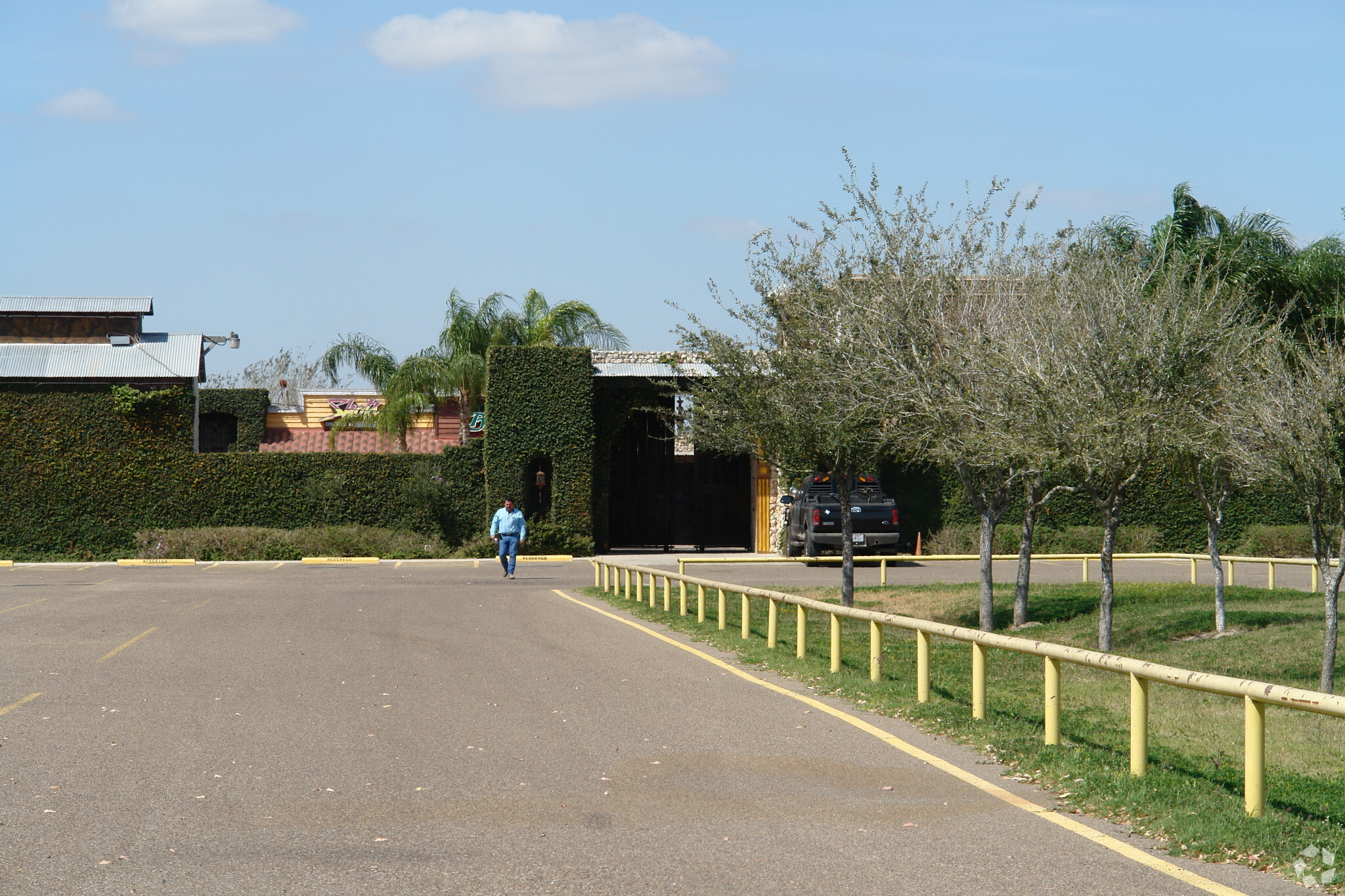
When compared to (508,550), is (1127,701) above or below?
below

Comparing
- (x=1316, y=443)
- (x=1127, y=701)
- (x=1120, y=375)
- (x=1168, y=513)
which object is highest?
(x=1120, y=375)

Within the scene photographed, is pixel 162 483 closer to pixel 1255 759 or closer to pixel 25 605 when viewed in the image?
pixel 25 605

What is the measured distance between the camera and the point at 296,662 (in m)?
12.5

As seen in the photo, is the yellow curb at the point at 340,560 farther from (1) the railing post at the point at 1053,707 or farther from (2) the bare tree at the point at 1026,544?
(1) the railing post at the point at 1053,707

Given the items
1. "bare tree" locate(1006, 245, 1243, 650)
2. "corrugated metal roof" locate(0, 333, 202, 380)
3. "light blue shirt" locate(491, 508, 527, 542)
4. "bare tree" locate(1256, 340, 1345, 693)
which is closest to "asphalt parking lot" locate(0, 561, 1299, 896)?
"bare tree" locate(1006, 245, 1243, 650)

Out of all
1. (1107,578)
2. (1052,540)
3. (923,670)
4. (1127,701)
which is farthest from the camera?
(1052,540)

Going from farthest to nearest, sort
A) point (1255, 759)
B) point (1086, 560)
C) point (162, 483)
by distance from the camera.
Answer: point (162, 483) < point (1086, 560) < point (1255, 759)

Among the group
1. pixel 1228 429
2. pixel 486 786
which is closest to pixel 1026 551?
pixel 1228 429

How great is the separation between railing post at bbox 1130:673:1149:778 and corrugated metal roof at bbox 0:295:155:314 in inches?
2056

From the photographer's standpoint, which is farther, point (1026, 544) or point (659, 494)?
point (659, 494)

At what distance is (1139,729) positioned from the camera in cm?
711

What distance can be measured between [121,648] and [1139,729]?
1092 centimetres

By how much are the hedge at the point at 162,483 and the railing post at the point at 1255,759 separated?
29.2 meters

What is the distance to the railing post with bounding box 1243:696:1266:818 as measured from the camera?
6090 mm
